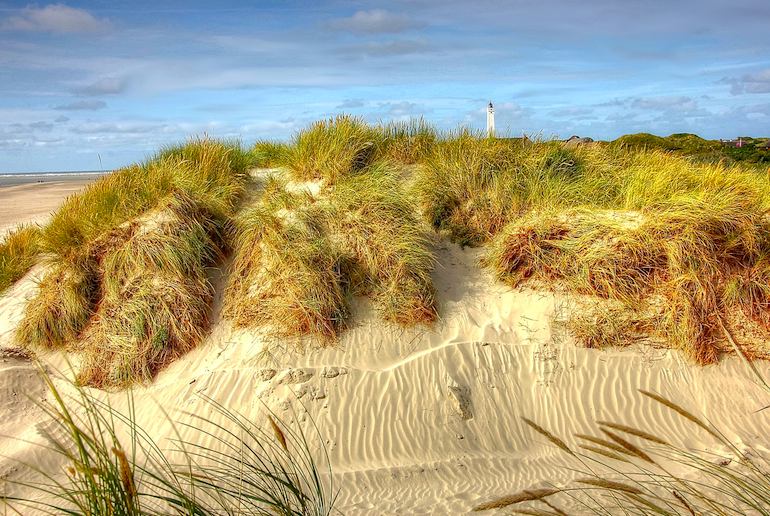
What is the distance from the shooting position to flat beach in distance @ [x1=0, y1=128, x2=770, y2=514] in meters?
6.70

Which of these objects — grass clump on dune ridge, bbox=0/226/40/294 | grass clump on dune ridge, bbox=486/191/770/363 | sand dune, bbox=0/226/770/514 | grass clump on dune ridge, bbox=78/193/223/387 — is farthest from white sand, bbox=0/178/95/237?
grass clump on dune ridge, bbox=486/191/770/363

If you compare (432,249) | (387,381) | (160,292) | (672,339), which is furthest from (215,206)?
(672,339)

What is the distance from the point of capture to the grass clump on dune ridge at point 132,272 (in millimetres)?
7906

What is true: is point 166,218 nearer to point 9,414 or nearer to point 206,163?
point 206,163

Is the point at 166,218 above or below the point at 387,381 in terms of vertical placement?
above

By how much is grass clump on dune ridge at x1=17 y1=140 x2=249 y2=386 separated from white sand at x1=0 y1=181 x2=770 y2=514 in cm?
45

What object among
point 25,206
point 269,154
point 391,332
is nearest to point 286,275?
point 391,332

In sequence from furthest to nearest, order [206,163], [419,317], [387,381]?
[206,163], [419,317], [387,381]

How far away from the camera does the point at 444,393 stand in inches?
280

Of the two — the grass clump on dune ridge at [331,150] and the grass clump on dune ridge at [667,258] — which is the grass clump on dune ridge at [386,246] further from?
the grass clump on dune ridge at [667,258]

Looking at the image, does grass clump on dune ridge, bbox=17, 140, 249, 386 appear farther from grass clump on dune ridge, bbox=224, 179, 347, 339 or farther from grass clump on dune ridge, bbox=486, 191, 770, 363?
grass clump on dune ridge, bbox=486, 191, 770, 363

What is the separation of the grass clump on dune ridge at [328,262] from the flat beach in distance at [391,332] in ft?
0.10

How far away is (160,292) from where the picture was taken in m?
8.21

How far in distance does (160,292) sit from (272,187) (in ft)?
8.63
